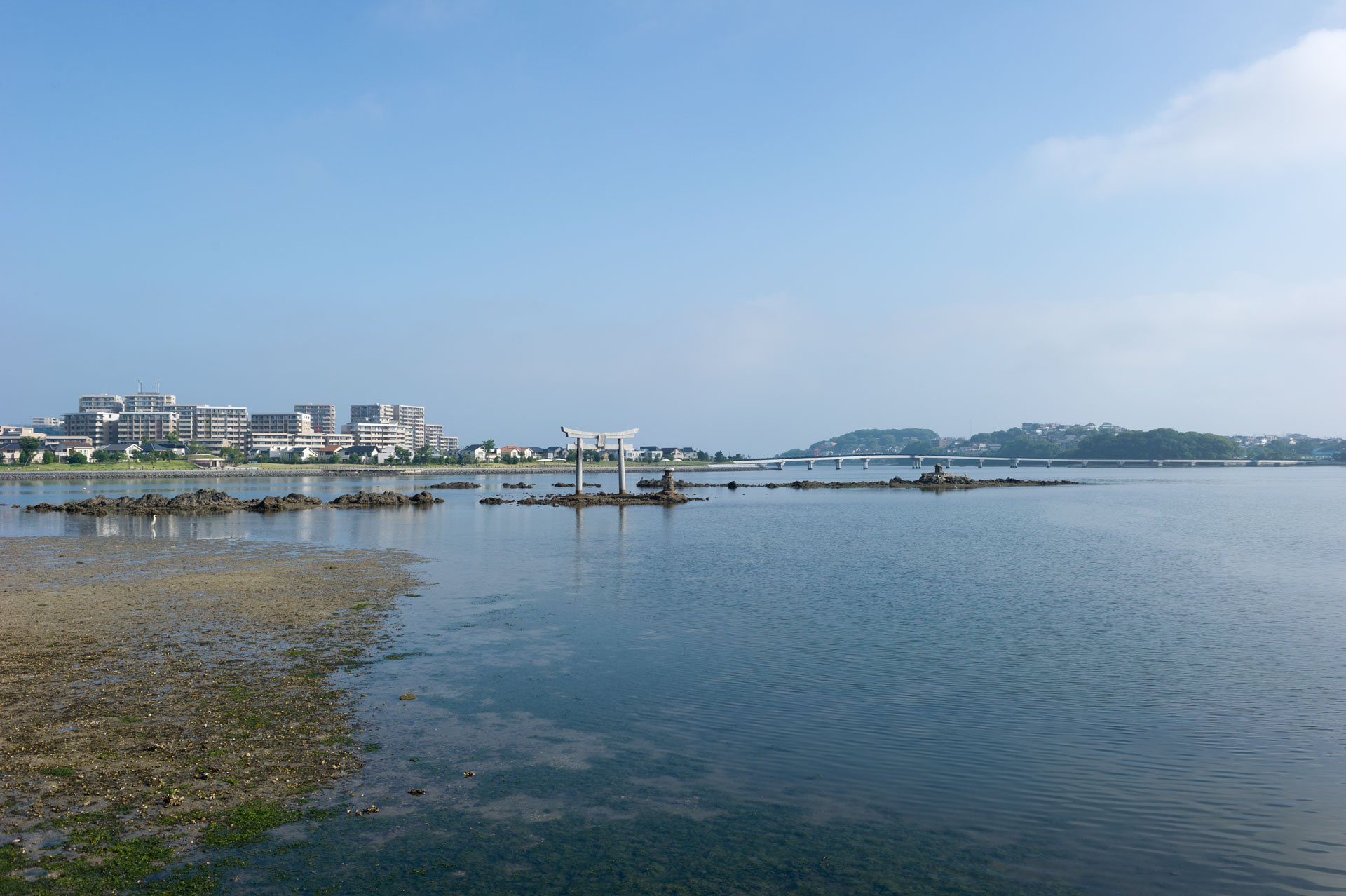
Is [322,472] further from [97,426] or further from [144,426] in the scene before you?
[97,426]

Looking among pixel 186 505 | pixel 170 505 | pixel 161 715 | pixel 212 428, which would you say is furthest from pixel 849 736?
pixel 212 428

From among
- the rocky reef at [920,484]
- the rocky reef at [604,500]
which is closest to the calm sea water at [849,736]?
the rocky reef at [604,500]

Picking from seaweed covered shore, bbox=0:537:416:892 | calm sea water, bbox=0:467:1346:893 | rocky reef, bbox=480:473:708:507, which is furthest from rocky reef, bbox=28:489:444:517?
calm sea water, bbox=0:467:1346:893

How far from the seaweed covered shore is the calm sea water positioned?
82cm

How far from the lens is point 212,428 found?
609ft

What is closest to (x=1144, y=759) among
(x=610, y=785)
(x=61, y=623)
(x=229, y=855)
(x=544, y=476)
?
(x=610, y=785)

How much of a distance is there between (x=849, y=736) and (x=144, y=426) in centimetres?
20590

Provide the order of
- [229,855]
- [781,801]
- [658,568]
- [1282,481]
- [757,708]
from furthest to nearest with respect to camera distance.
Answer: [1282,481]
[658,568]
[757,708]
[781,801]
[229,855]

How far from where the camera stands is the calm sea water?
23.9 feet

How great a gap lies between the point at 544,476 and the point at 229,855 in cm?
12986

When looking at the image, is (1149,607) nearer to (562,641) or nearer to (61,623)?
(562,641)

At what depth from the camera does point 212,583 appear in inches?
901

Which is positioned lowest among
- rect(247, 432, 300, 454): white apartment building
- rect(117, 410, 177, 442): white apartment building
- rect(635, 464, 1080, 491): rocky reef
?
rect(635, 464, 1080, 491): rocky reef

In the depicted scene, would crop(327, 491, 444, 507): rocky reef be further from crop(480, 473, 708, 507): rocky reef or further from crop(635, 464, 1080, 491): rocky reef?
crop(635, 464, 1080, 491): rocky reef
